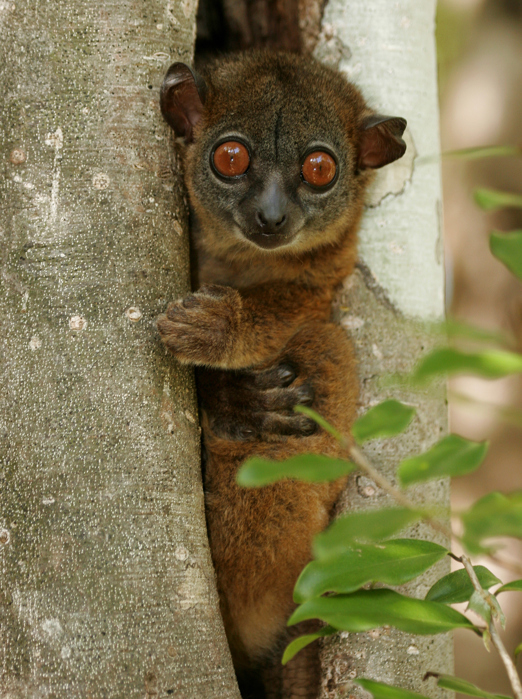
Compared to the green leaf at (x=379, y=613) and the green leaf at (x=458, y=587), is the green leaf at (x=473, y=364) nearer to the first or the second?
the green leaf at (x=379, y=613)

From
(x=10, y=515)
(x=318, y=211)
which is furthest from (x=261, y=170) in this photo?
(x=10, y=515)

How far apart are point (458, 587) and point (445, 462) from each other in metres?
0.73

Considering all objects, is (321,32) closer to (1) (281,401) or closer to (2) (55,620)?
(1) (281,401)

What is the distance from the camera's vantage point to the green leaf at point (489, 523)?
2.68 feet

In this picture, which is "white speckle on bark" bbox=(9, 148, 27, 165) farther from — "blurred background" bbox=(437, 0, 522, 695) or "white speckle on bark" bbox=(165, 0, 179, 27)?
"blurred background" bbox=(437, 0, 522, 695)

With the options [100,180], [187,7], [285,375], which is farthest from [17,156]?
[285,375]

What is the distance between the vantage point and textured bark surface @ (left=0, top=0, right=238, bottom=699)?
174cm

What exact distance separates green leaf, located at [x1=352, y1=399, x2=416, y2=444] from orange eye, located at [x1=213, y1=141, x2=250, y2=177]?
175cm

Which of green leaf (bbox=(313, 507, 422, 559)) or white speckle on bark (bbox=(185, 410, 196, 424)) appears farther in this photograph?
white speckle on bark (bbox=(185, 410, 196, 424))

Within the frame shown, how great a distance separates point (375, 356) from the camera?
8.57ft

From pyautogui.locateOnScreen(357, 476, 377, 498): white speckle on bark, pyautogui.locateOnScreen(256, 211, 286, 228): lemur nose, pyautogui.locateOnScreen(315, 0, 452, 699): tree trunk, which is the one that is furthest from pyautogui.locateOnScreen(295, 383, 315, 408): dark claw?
pyautogui.locateOnScreen(256, 211, 286, 228): lemur nose

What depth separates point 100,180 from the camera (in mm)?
2068

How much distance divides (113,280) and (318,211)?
1.00 m

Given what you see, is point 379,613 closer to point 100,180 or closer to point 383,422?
point 383,422
